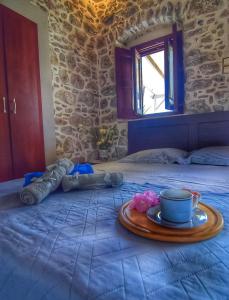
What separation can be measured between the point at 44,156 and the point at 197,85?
2322 mm

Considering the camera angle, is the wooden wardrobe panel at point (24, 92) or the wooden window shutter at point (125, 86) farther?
the wooden window shutter at point (125, 86)

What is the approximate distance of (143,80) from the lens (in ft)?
12.4

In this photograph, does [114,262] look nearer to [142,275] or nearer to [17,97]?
[142,275]

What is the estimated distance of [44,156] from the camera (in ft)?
9.86

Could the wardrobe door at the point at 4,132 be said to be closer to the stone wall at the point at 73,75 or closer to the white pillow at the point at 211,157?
the stone wall at the point at 73,75

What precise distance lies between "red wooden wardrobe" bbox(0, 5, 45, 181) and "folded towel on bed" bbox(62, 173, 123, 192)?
1.58 metres

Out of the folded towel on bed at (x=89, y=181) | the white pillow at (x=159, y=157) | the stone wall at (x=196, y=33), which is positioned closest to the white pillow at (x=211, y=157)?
the white pillow at (x=159, y=157)

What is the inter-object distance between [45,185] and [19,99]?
1.92 m

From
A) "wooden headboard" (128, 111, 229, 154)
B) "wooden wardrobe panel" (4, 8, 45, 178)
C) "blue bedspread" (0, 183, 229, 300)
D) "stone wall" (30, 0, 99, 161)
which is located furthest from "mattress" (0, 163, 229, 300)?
"stone wall" (30, 0, 99, 161)

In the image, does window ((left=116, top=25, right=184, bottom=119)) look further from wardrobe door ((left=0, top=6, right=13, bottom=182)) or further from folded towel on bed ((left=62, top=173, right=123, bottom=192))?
folded towel on bed ((left=62, top=173, right=123, bottom=192))

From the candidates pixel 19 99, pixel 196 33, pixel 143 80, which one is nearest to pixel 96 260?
pixel 19 99

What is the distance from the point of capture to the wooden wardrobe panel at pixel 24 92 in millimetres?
2607

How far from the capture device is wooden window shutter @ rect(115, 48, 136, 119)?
359cm

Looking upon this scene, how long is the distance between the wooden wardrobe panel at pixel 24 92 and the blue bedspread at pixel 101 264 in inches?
79.1
